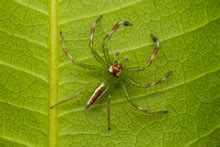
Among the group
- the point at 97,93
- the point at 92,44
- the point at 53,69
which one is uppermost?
the point at 92,44

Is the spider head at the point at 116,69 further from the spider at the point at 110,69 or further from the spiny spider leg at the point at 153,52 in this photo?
the spiny spider leg at the point at 153,52

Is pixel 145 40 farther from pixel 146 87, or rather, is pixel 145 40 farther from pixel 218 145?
pixel 218 145

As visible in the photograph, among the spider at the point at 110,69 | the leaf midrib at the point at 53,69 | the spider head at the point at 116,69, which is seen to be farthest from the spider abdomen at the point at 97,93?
the leaf midrib at the point at 53,69

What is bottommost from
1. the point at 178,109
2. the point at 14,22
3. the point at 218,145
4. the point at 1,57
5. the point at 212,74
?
the point at 218,145

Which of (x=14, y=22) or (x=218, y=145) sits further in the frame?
(x=218, y=145)

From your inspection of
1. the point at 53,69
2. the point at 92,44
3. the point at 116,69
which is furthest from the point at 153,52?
the point at 53,69

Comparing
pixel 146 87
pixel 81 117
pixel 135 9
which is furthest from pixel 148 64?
pixel 81 117

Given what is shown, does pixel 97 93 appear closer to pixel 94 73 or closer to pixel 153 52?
pixel 94 73

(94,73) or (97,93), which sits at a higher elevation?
(94,73)
